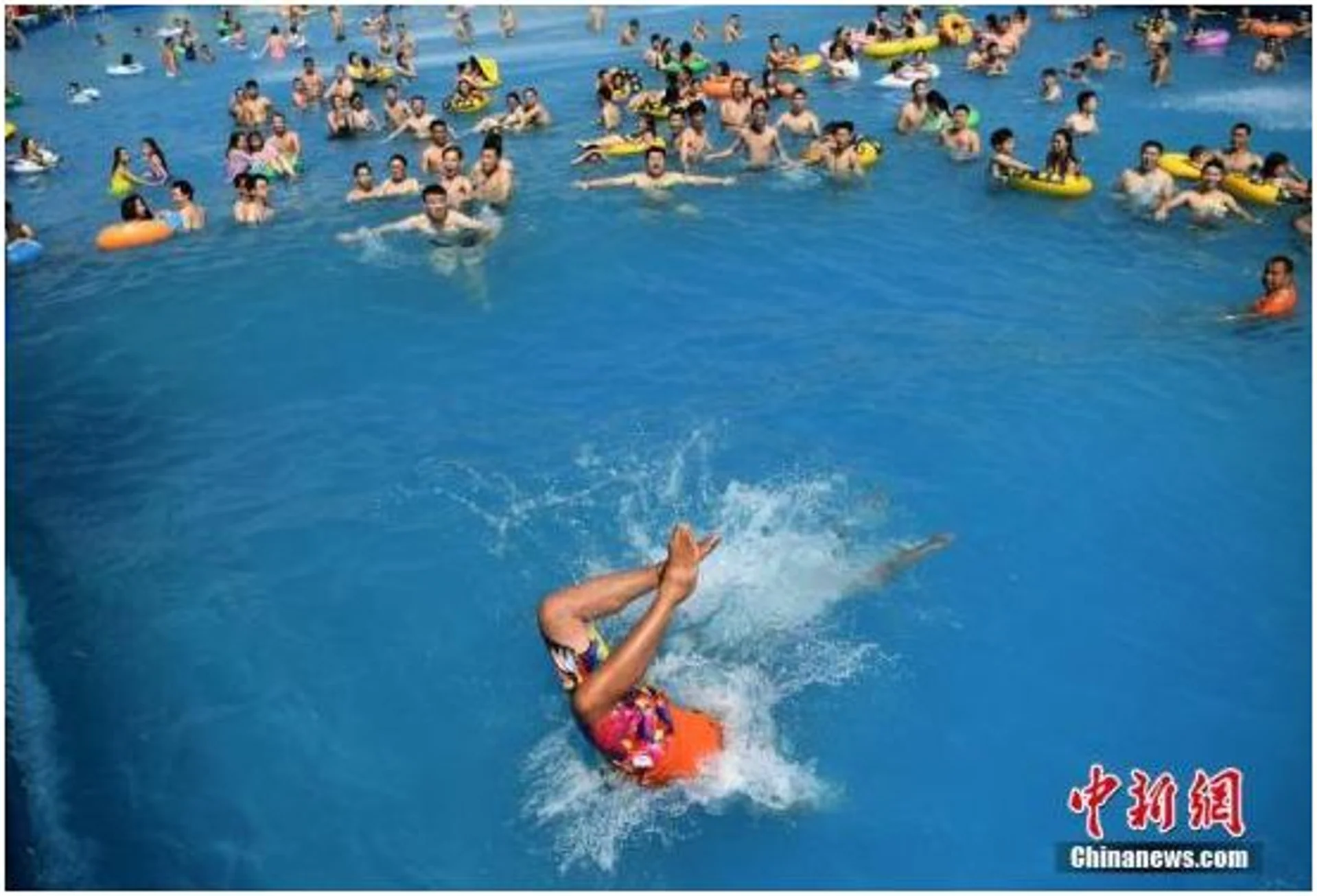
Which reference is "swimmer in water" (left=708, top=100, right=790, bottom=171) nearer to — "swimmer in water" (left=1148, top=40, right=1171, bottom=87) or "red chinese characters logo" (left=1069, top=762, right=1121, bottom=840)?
"swimmer in water" (left=1148, top=40, right=1171, bottom=87)

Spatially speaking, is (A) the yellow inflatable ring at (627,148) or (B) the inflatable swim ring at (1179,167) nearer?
(B) the inflatable swim ring at (1179,167)

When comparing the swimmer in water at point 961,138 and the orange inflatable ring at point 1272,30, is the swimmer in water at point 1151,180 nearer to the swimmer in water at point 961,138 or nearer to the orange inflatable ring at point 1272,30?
the swimmer in water at point 961,138

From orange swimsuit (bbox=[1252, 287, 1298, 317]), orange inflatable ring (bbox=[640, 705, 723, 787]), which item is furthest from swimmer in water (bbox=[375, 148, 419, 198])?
orange inflatable ring (bbox=[640, 705, 723, 787])

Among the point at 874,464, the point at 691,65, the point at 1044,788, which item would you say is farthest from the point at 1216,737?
the point at 691,65

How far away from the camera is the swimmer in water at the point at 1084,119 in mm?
15680

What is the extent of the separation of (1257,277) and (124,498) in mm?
11759

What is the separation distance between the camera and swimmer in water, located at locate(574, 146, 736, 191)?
46.4 feet

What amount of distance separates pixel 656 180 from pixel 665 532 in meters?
8.22

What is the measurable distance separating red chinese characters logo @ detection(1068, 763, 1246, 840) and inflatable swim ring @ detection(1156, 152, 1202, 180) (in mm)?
10088

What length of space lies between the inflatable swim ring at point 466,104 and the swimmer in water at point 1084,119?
460 inches

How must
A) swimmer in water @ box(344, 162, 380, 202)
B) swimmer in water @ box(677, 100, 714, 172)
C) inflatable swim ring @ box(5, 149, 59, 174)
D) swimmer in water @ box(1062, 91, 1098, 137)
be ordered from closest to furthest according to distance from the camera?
swimmer in water @ box(344, 162, 380, 202), swimmer in water @ box(677, 100, 714, 172), swimmer in water @ box(1062, 91, 1098, 137), inflatable swim ring @ box(5, 149, 59, 174)

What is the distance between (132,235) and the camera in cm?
1383

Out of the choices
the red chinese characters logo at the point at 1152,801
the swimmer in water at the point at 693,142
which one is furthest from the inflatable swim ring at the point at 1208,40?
the red chinese characters logo at the point at 1152,801

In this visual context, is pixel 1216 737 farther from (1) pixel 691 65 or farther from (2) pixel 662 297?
(1) pixel 691 65
